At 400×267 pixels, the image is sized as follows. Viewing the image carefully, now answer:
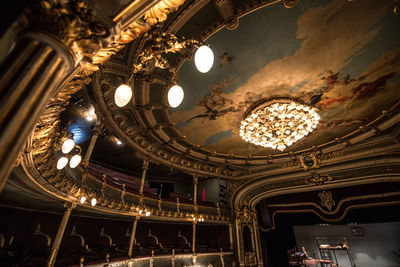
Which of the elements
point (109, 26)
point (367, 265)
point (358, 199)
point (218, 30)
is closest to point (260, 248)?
point (358, 199)

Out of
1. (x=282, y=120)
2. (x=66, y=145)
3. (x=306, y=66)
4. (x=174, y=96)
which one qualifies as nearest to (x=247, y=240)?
(x=282, y=120)

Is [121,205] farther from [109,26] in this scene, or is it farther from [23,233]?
[109,26]

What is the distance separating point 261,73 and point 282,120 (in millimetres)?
1735

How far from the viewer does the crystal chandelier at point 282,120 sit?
548 centimetres

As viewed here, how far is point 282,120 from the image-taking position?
5520 mm

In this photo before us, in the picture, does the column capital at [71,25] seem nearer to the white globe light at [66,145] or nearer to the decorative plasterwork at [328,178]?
the white globe light at [66,145]

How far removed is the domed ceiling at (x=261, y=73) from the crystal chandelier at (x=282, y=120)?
28cm

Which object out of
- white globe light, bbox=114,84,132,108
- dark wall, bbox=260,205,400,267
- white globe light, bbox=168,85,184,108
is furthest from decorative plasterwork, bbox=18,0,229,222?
dark wall, bbox=260,205,400,267

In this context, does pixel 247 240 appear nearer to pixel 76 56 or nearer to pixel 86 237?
pixel 86 237

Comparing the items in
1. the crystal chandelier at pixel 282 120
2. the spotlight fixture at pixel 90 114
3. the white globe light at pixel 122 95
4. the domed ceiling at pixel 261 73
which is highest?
the spotlight fixture at pixel 90 114

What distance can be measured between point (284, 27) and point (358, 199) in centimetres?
973

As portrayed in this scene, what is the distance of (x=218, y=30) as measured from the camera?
366 centimetres

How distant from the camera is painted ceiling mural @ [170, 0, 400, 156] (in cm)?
351

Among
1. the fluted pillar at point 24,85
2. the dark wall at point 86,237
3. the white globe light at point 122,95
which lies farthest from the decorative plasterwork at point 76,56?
the dark wall at point 86,237
